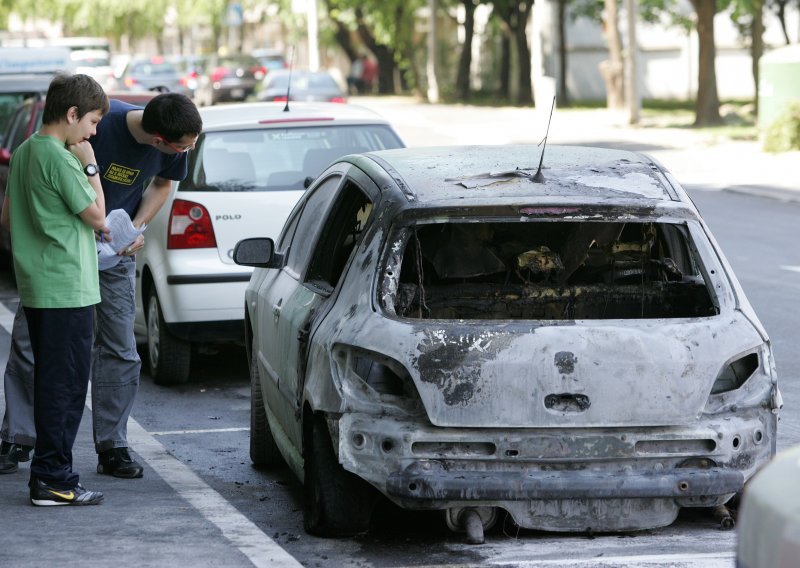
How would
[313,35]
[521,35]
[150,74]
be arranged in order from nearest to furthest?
[150,74]
[521,35]
[313,35]

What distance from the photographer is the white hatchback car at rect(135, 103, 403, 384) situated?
920 cm

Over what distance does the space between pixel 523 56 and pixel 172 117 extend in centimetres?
4368

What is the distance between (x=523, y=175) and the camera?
5898 mm

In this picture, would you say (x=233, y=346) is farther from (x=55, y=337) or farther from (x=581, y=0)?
(x=581, y=0)

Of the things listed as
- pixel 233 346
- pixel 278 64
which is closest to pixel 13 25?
pixel 278 64

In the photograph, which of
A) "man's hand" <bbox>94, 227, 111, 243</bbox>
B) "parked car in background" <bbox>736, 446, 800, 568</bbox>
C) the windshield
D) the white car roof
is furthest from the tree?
"parked car in background" <bbox>736, 446, 800, 568</bbox>

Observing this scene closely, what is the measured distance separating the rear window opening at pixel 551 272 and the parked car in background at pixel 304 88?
30.5 m

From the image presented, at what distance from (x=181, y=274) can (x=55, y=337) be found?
3102 mm

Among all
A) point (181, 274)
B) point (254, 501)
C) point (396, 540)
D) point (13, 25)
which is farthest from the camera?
point (13, 25)

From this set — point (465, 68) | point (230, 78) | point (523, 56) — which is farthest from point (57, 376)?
point (465, 68)

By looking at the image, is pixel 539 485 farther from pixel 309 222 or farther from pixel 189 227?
pixel 189 227

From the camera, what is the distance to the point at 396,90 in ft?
227

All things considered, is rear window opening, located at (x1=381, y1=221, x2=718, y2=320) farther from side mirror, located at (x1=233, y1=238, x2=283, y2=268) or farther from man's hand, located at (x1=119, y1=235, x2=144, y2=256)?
man's hand, located at (x1=119, y1=235, x2=144, y2=256)

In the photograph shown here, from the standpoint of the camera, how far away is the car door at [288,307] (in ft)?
20.0
